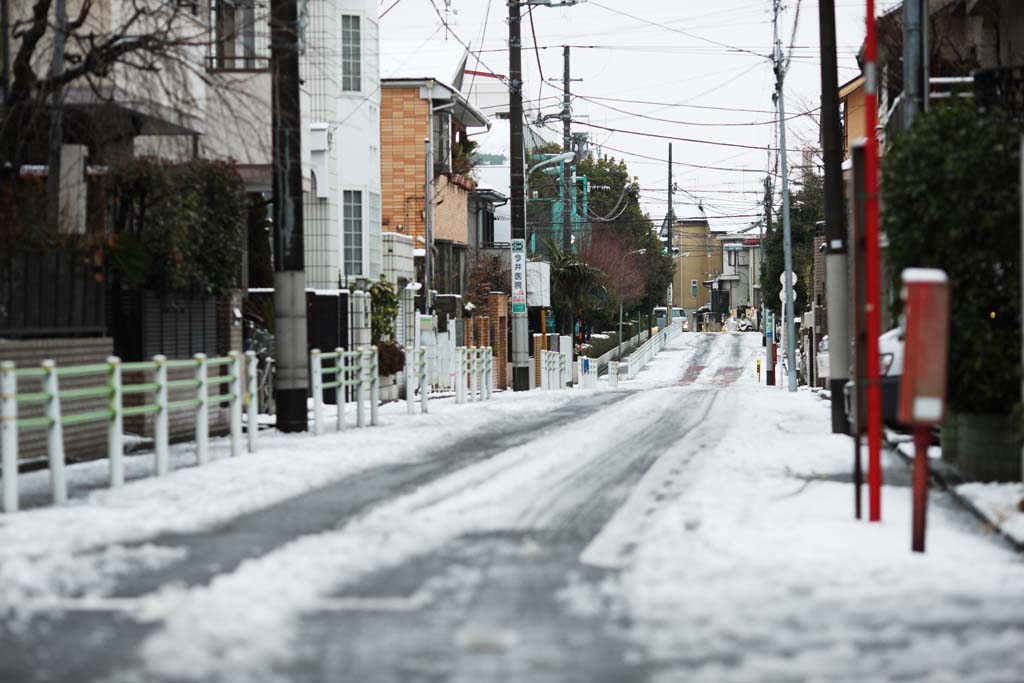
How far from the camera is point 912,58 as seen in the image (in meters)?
18.4

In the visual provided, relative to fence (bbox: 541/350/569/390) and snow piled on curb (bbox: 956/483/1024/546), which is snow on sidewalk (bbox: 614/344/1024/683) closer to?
snow piled on curb (bbox: 956/483/1024/546)

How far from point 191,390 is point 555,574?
1296 centimetres

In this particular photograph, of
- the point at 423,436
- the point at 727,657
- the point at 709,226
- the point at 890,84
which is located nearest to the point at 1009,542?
the point at 727,657

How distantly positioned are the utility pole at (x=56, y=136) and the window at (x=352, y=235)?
16.9 meters

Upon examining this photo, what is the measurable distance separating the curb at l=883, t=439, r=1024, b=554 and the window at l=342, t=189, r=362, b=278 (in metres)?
20.2

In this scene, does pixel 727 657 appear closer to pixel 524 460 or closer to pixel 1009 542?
pixel 1009 542

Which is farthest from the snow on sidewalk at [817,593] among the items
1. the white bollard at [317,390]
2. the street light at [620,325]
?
the street light at [620,325]

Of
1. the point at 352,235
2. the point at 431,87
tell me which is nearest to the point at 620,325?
the point at 431,87

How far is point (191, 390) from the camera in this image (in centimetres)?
2014

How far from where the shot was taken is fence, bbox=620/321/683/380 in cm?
8056

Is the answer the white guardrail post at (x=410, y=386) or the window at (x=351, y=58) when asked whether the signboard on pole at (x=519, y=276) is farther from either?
the white guardrail post at (x=410, y=386)

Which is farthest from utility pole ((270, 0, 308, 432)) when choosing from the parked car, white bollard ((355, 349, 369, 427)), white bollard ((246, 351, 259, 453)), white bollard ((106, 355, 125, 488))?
the parked car

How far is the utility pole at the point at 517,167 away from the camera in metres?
41.7

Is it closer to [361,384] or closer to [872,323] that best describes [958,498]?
[872,323]
